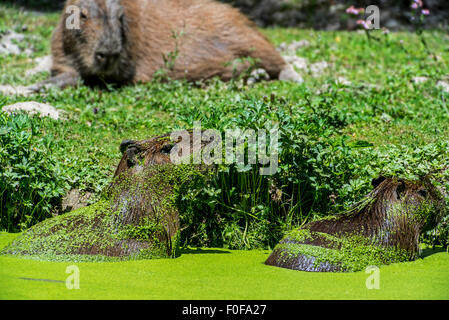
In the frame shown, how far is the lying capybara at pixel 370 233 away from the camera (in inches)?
152

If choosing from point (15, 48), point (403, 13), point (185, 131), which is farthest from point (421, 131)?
point (403, 13)

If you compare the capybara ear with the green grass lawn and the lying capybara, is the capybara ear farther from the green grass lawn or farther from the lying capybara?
the green grass lawn

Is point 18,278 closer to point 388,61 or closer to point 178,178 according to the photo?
point 178,178

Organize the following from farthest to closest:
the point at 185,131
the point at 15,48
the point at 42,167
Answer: the point at 15,48, the point at 42,167, the point at 185,131

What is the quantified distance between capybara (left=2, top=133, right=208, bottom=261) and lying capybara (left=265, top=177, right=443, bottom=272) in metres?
0.78

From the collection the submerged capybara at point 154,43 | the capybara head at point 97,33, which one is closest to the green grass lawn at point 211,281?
the submerged capybara at point 154,43

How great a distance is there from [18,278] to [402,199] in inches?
96.0

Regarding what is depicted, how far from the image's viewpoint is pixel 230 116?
5.52 m

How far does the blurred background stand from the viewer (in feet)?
42.2

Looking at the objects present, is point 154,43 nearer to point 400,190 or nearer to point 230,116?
point 230,116

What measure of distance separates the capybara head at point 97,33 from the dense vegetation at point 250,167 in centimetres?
58

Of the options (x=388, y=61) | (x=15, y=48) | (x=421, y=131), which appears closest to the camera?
(x=421, y=131)

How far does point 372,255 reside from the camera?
3945 millimetres

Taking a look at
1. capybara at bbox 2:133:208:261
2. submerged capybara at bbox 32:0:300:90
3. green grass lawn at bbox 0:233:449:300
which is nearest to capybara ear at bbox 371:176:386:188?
green grass lawn at bbox 0:233:449:300
